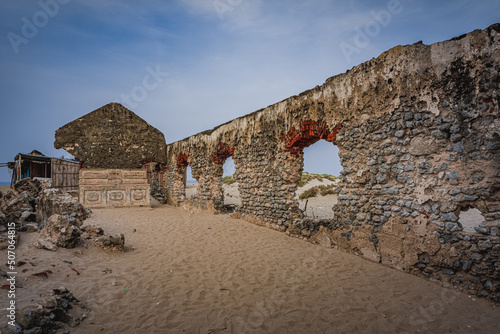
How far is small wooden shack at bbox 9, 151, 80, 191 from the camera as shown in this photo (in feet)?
46.5

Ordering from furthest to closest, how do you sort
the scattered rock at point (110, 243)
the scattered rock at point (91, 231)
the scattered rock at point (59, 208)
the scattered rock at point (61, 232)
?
1. the scattered rock at point (91, 231)
2. the scattered rock at point (59, 208)
3. the scattered rock at point (110, 243)
4. the scattered rock at point (61, 232)

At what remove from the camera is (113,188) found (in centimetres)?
1205

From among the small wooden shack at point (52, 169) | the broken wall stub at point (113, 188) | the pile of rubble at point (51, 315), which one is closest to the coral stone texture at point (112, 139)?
the small wooden shack at point (52, 169)

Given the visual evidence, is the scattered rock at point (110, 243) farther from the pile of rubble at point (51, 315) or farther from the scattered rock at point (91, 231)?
the pile of rubble at point (51, 315)

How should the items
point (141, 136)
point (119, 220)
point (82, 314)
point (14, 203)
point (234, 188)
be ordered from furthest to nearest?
1. point (234, 188)
2. point (141, 136)
3. point (119, 220)
4. point (14, 203)
5. point (82, 314)

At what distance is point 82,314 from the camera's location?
296cm

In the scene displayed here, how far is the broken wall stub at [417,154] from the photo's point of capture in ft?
11.6

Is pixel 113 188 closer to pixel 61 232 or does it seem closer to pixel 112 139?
pixel 112 139

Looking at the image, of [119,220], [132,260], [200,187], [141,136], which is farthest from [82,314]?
[141,136]

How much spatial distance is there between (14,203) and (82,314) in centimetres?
514

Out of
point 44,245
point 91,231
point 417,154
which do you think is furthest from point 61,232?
point 417,154

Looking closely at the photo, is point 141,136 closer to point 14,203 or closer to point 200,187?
point 200,187

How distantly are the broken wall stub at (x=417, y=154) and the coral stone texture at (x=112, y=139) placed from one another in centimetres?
1086

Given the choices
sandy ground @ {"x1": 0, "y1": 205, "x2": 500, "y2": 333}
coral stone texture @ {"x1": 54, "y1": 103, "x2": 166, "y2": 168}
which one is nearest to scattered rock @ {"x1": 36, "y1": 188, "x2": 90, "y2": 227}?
sandy ground @ {"x1": 0, "y1": 205, "x2": 500, "y2": 333}
